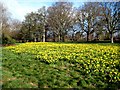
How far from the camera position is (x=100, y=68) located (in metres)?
6.22

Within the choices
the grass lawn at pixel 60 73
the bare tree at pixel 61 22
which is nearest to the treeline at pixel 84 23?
the bare tree at pixel 61 22

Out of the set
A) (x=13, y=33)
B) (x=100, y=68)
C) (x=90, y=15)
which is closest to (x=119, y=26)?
(x=90, y=15)

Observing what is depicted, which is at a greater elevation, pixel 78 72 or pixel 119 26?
pixel 119 26

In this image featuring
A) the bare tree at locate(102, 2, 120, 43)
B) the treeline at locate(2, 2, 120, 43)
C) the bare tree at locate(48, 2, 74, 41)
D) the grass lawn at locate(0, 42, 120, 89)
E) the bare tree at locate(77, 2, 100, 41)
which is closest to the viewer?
the grass lawn at locate(0, 42, 120, 89)

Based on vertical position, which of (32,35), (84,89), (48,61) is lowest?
(84,89)

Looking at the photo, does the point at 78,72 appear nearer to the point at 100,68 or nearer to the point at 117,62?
the point at 100,68

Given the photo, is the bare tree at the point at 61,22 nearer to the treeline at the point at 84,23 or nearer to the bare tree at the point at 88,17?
the treeline at the point at 84,23

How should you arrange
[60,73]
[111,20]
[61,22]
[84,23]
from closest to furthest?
[60,73]
[111,20]
[61,22]
[84,23]

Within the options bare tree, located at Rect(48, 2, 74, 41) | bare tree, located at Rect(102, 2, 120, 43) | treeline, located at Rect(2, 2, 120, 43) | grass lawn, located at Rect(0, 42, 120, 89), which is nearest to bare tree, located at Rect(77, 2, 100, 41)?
treeline, located at Rect(2, 2, 120, 43)

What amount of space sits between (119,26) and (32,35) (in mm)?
11583

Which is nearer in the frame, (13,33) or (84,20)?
(13,33)

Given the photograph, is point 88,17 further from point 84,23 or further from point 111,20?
point 111,20

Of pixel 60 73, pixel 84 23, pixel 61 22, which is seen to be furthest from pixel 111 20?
pixel 60 73

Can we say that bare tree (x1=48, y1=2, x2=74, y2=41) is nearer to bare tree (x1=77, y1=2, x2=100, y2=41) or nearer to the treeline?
the treeline
